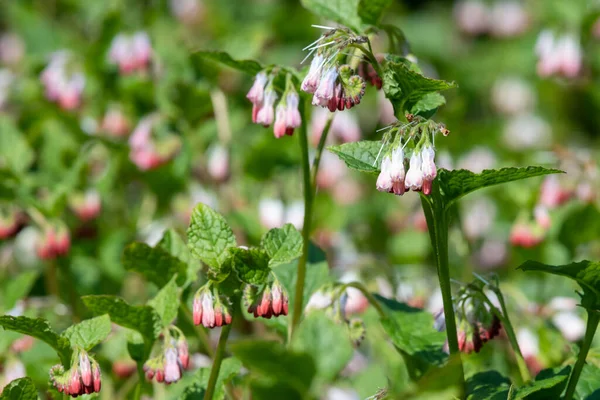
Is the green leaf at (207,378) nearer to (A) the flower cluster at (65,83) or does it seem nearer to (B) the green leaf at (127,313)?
(B) the green leaf at (127,313)

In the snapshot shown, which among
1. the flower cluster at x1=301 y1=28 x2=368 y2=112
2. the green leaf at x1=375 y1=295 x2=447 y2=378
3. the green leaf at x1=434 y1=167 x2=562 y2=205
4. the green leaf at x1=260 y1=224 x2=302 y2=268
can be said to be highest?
the flower cluster at x1=301 y1=28 x2=368 y2=112

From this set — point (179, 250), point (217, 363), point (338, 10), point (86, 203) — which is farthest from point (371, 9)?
→ point (86, 203)

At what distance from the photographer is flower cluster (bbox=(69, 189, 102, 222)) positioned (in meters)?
3.49

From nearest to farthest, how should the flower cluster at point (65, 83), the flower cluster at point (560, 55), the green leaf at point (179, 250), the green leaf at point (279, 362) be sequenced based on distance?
the green leaf at point (279, 362), the green leaf at point (179, 250), the flower cluster at point (65, 83), the flower cluster at point (560, 55)

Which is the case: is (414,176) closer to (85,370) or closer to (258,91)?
(258,91)

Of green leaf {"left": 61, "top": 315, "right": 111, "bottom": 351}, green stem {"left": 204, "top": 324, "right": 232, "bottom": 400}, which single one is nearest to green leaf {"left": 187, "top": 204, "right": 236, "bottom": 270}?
green stem {"left": 204, "top": 324, "right": 232, "bottom": 400}

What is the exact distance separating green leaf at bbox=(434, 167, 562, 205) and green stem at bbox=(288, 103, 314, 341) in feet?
1.34

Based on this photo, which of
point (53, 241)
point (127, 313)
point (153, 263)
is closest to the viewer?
point (127, 313)

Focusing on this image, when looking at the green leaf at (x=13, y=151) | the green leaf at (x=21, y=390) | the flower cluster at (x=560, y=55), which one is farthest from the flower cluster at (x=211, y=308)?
the flower cluster at (x=560, y=55)

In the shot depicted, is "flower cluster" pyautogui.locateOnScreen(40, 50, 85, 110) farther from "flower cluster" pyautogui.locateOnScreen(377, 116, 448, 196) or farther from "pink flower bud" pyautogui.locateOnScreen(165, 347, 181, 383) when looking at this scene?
"flower cluster" pyautogui.locateOnScreen(377, 116, 448, 196)

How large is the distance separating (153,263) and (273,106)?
0.49m

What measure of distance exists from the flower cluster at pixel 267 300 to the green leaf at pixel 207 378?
19 cm

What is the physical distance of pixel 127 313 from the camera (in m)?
1.98

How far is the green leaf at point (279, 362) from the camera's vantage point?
133 cm
